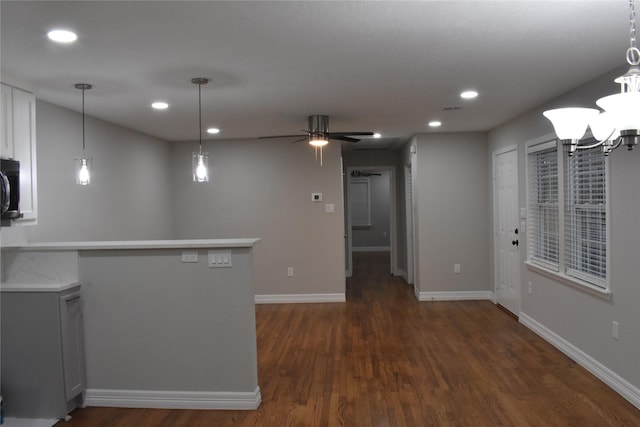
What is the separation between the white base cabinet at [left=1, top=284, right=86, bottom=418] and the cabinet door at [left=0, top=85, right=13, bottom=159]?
0.92 metres

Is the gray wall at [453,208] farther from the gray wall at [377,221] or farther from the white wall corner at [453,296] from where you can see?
the gray wall at [377,221]

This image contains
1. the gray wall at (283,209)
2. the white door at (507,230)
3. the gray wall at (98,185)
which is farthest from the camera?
the gray wall at (283,209)

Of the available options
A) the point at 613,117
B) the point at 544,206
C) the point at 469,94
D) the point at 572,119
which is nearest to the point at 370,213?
the point at 544,206

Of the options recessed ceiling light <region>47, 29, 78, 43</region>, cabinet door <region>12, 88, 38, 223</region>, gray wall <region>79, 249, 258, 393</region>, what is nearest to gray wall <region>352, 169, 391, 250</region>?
gray wall <region>79, 249, 258, 393</region>

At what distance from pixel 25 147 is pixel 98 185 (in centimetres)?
136

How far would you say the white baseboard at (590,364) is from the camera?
10.1ft

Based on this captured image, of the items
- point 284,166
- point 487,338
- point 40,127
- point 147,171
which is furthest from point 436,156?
point 40,127

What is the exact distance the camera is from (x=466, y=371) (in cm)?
365

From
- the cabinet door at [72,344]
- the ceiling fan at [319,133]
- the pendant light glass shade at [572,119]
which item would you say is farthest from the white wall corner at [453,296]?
the pendant light glass shade at [572,119]

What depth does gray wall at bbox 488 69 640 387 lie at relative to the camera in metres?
3.07

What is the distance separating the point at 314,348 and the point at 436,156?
10.7ft

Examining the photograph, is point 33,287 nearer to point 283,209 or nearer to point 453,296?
point 283,209

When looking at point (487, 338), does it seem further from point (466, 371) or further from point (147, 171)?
point (147, 171)

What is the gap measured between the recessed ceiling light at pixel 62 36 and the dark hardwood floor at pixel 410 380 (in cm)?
240
